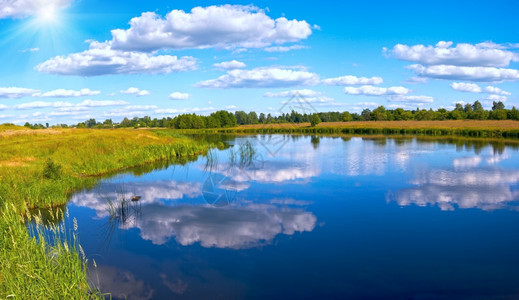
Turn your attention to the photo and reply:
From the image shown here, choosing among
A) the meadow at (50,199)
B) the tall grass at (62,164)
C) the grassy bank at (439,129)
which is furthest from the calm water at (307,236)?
the grassy bank at (439,129)

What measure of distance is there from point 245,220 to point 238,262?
3816 mm

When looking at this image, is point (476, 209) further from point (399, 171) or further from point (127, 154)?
point (127, 154)

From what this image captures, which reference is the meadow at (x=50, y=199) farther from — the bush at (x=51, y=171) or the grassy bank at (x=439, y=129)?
the grassy bank at (x=439, y=129)

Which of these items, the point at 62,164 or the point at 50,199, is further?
the point at 62,164

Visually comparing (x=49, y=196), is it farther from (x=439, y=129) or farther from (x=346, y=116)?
(x=346, y=116)

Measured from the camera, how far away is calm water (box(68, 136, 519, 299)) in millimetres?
8727

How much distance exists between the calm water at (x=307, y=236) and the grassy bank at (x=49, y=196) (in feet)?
4.06

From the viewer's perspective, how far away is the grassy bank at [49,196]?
695 cm

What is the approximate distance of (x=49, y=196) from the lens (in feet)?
50.6

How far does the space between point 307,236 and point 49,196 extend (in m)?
11.3

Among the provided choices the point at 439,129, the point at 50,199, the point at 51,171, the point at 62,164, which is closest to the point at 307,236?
the point at 50,199

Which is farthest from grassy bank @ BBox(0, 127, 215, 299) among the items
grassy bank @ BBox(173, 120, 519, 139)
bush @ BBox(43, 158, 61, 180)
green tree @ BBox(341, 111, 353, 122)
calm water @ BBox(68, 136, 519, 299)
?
green tree @ BBox(341, 111, 353, 122)

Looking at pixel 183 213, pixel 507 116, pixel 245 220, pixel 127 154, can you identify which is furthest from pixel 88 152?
pixel 507 116

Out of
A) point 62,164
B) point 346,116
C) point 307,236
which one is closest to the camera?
point 307,236
